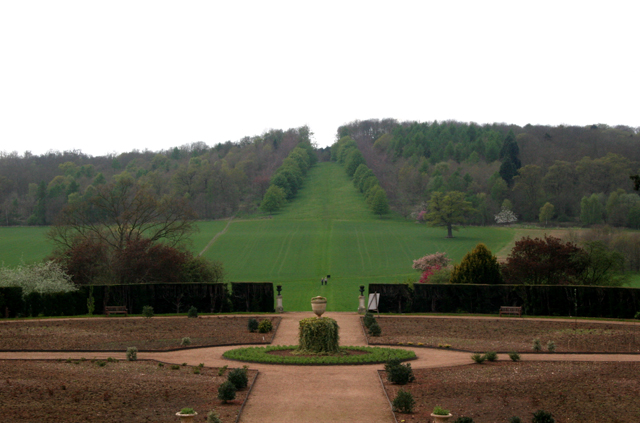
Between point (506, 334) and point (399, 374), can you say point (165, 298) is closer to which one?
point (506, 334)

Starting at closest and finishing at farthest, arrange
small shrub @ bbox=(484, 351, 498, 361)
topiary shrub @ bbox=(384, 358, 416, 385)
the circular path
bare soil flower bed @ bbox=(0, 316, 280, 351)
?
the circular path
topiary shrub @ bbox=(384, 358, 416, 385)
small shrub @ bbox=(484, 351, 498, 361)
bare soil flower bed @ bbox=(0, 316, 280, 351)

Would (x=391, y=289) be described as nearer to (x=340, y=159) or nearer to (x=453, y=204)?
(x=453, y=204)

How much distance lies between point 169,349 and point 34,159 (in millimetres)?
138125

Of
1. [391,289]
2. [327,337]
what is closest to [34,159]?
[391,289]

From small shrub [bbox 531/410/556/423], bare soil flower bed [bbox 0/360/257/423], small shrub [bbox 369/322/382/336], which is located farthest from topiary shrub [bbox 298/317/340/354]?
small shrub [bbox 531/410/556/423]

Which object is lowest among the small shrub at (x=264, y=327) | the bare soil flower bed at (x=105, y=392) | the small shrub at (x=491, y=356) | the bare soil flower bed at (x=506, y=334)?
the bare soil flower bed at (x=506, y=334)

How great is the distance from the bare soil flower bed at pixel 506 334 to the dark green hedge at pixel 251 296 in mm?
7783

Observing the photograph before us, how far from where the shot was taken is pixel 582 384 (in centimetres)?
1598

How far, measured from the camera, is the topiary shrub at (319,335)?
20.7 m

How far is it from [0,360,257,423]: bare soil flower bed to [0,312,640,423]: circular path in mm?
758

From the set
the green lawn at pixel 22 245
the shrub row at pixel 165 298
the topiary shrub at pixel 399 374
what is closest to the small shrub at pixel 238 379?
the topiary shrub at pixel 399 374

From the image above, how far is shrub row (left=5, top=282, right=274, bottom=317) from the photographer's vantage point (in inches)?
1342

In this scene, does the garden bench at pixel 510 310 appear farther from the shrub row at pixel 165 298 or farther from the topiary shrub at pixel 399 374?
the topiary shrub at pixel 399 374

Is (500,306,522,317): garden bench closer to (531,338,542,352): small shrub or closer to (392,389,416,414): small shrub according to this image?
(531,338,542,352): small shrub
